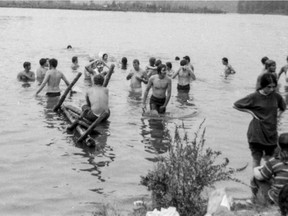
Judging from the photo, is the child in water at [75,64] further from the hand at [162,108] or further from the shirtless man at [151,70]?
the hand at [162,108]

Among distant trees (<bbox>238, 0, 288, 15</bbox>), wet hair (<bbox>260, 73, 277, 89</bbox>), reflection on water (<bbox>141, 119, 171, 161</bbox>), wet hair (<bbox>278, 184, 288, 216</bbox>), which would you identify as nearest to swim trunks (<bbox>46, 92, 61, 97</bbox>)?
reflection on water (<bbox>141, 119, 171, 161</bbox>)

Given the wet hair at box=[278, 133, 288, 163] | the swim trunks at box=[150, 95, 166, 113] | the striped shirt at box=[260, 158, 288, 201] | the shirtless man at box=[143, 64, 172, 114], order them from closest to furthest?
the wet hair at box=[278, 133, 288, 163] → the striped shirt at box=[260, 158, 288, 201] → the shirtless man at box=[143, 64, 172, 114] → the swim trunks at box=[150, 95, 166, 113]

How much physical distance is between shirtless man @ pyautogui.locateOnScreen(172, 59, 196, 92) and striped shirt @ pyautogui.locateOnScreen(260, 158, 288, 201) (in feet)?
36.4

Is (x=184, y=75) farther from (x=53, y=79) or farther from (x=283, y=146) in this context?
(x=283, y=146)

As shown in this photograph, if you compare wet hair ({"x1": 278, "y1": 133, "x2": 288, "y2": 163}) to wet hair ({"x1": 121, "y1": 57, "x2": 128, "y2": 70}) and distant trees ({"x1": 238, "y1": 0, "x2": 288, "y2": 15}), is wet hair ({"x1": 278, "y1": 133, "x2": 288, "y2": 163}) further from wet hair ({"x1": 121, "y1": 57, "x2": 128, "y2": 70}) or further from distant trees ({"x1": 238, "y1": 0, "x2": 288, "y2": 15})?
distant trees ({"x1": 238, "y1": 0, "x2": 288, "y2": 15})

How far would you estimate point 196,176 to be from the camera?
6.27 m

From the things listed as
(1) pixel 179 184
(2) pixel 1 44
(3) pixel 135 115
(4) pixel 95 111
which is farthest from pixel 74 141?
(2) pixel 1 44

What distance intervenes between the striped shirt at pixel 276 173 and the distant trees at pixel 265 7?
153963mm

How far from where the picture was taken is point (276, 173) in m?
6.16

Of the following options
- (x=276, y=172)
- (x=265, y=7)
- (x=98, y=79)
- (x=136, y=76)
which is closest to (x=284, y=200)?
(x=276, y=172)

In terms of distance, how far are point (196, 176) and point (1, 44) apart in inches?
1374

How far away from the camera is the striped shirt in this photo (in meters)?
6.08

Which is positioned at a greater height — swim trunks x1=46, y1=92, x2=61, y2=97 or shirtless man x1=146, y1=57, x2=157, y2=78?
shirtless man x1=146, y1=57, x2=157, y2=78

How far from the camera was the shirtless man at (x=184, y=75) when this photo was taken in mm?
17281
